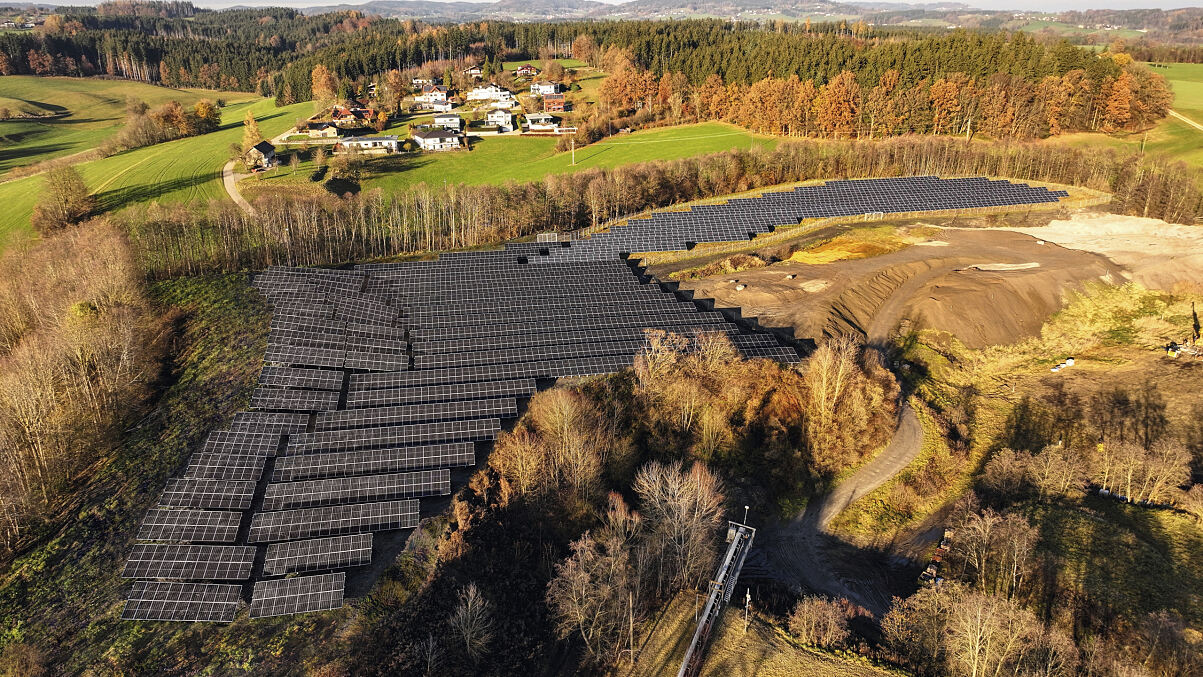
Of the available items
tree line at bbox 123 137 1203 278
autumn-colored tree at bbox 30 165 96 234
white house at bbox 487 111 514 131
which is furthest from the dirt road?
white house at bbox 487 111 514 131

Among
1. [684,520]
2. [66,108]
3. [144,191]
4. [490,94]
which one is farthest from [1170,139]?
[66,108]

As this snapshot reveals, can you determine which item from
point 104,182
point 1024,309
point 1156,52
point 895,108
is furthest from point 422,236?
point 1156,52

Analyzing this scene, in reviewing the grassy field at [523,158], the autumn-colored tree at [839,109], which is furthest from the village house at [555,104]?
the autumn-colored tree at [839,109]

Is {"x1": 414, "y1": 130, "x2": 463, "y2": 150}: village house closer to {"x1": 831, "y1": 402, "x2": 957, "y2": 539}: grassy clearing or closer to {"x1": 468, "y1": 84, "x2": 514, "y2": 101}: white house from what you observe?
{"x1": 468, "y1": 84, "x2": 514, "y2": 101}: white house

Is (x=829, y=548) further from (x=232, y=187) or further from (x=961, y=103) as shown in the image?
(x=961, y=103)

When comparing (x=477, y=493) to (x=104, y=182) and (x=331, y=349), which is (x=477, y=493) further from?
(x=104, y=182)

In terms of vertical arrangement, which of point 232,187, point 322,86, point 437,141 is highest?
point 322,86
